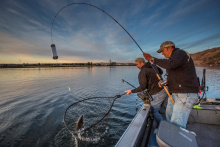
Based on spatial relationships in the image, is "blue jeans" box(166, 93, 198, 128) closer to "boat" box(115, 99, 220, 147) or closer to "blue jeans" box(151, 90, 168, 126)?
"boat" box(115, 99, 220, 147)

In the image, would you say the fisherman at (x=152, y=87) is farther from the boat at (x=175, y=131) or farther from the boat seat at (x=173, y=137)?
the boat seat at (x=173, y=137)

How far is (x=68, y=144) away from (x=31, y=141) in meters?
1.74

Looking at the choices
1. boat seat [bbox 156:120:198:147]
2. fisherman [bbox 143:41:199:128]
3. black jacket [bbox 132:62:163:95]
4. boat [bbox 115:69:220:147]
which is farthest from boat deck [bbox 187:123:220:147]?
black jacket [bbox 132:62:163:95]

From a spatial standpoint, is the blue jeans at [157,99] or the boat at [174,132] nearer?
the boat at [174,132]

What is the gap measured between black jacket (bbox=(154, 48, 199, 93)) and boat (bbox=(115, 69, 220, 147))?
0.86 meters

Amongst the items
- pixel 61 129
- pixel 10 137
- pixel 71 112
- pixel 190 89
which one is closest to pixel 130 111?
pixel 71 112

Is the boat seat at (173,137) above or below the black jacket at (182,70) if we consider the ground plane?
below

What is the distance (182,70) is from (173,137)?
1.36 metres

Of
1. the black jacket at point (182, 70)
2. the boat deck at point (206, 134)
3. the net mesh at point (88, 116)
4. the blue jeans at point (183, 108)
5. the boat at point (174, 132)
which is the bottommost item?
the net mesh at point (88, 116)

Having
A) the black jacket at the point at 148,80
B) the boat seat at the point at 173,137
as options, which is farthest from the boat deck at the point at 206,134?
Result: the black jacket at the point at 148,80

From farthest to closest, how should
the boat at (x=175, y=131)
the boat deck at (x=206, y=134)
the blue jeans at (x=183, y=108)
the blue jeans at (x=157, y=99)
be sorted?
the blue jeans at (x=157, y=99)
the boat deck at (x=206, y=134)
the blue jeans at (x=183, y=108)
the boat at (x=175, y=131)

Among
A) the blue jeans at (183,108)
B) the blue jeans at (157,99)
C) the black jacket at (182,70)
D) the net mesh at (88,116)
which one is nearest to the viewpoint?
the black jacket at (182,70)

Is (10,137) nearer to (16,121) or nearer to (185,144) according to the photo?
(16,121)

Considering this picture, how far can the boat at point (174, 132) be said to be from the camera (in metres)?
1.92
